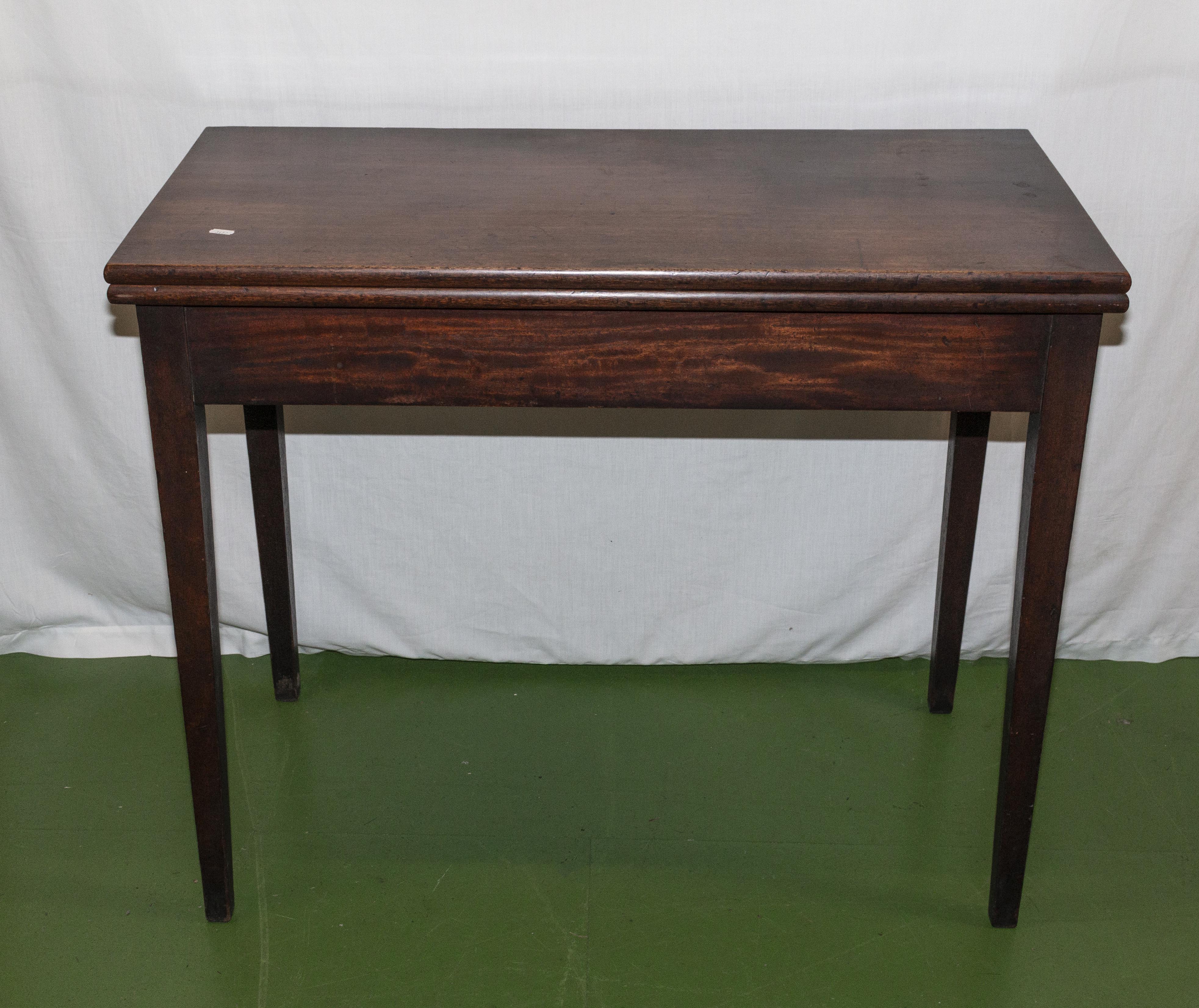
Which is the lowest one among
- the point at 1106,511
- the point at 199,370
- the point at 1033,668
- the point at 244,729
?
the point at 244,729

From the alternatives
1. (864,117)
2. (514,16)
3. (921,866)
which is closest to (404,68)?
(514,16)

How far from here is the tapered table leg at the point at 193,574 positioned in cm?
144

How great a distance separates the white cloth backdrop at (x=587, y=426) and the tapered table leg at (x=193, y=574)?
0.60m

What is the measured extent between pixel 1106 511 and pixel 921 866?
73 cm

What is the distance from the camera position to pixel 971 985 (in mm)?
1653

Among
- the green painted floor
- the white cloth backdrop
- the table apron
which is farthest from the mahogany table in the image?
the white cloth backdrop

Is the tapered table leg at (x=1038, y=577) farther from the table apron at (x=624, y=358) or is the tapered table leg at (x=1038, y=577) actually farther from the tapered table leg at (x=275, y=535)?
the tapered table leg at (x=275, y=535)

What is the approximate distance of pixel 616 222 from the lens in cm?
148

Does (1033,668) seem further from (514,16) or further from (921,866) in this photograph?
(514,16)

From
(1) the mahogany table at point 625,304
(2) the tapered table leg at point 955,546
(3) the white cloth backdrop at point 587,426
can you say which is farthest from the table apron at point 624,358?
(3) the white cloth backdrop at point 587,426

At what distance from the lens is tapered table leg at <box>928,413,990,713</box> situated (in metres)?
1.96

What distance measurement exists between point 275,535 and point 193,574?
18.7 inches

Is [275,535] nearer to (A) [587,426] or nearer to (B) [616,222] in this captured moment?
(A) [587,426]

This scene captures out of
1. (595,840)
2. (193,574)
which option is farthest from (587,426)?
(193,574)
